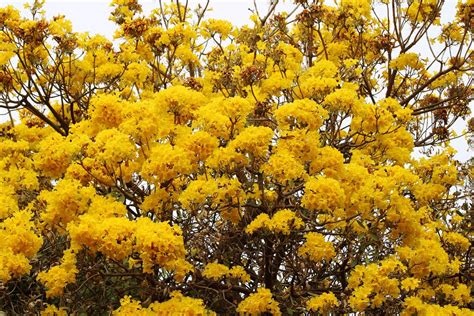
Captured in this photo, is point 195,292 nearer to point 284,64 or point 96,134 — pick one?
point 96,134

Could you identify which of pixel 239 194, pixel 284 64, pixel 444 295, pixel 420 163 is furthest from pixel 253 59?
pixel 444 295

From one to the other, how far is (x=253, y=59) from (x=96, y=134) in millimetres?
2169

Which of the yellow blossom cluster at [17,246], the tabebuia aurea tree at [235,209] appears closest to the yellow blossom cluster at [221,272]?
the tabebuia aurea tree at [235,209]

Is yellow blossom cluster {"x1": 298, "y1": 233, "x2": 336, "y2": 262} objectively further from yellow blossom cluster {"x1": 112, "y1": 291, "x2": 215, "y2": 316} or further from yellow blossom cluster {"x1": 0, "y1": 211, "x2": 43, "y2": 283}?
yellow blossom cluster {"x1": 0, "y1": 211, "x2": 43, "y2": 283}

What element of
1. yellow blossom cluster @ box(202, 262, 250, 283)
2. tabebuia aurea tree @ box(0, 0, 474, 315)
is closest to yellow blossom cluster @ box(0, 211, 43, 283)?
tabebuia aurea tree @ box(0, 0, 474, 315)

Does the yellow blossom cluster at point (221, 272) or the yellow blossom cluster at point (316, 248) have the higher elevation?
the yellow blossom cluster at point (316, 248)

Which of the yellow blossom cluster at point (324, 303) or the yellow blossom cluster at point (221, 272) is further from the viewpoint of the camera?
the yellow blossom cluster at point (221, 272)

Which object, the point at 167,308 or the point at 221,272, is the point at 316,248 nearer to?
the point at 221,272

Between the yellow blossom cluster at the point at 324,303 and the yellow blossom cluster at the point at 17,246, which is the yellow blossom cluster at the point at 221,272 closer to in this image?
the yellow blossom cluster at the point at 324,303

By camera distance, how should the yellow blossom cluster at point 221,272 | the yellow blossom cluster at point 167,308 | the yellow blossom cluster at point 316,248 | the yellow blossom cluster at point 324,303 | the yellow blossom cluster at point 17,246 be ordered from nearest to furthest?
1. the yellow blossom cluster at point 167,308
2. the yellow blossom cluster at point 17,246
3. the yellow blossom cluster at point 324,303
4. the yellow blossom cluster at point 316,248
5. the yellow blossom cluster at point 221,272

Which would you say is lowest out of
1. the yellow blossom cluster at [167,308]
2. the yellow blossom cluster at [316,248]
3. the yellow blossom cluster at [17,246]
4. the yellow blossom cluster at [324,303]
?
the yellow blossom cluster at [167,308]

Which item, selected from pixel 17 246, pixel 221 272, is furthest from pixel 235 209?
pixel 17 246

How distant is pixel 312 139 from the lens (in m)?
5.07

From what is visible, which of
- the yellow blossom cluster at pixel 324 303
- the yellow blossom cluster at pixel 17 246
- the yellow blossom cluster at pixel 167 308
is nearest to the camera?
the yellow blossom cluster at pixel 167 308
